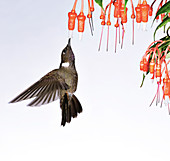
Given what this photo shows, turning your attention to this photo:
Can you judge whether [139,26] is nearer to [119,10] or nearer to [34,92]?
[119,10]

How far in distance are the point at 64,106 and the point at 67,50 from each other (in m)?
0.15

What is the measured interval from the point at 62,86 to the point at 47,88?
0.15ft

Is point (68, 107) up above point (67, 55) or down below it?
below

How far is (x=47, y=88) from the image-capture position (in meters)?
0.78

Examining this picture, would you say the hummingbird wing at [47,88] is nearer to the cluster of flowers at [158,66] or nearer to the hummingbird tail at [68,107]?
the hummingbird tail at [68,107]

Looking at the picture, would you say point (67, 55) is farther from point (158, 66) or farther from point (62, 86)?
point (158, 66)

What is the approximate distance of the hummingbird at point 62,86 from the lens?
0.76 meters

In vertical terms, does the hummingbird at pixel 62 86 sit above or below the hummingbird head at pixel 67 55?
below

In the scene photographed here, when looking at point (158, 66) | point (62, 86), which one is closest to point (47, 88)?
point (62, 86)

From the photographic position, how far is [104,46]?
1.21m

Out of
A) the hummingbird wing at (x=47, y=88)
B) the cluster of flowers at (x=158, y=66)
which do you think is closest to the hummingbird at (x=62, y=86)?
the hummingbird wing at (x=47, y=88)

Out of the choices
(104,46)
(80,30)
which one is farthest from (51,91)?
(104,46)

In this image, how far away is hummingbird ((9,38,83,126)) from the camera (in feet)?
2.48

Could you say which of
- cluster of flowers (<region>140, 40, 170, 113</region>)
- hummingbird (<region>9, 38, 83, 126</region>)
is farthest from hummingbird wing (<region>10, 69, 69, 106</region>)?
cluster of flowers (<region>140, 40, 170, 113</region>)
